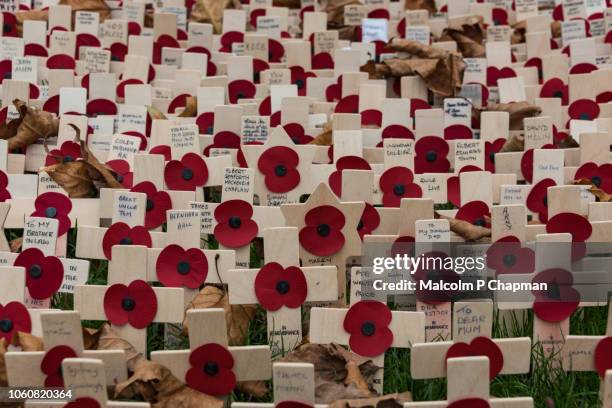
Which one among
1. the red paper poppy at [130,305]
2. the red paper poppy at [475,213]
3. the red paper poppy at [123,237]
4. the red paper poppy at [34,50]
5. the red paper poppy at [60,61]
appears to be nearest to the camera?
the red paper poppy at [130,305]

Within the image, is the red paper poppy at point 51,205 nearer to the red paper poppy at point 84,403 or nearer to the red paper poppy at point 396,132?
the red paper poppy at point 84,403

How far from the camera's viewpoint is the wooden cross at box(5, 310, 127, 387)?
7.04 feet

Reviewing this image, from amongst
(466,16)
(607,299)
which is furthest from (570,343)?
(466,16)

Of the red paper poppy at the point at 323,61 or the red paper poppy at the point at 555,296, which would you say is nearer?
the red paper poppy at the point at 555,296

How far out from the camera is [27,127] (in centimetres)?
325

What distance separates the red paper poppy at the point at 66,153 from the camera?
123 inches

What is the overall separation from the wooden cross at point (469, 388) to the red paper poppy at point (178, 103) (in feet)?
5.74

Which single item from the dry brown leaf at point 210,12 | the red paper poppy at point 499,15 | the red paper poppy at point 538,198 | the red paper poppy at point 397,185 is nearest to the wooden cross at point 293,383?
the red paper poppy at point 397,185

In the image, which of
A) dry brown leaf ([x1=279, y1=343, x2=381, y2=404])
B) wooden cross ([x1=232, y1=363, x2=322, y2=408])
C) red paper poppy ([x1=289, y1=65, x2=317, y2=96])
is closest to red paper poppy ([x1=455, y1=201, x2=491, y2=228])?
dry brown leaf ([x1=279, y1=343, x2=381, y2=404])

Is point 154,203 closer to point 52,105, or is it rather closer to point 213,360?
point 213,360

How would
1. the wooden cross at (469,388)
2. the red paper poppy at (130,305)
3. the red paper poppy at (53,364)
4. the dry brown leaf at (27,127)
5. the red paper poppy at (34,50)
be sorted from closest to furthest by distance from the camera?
the wooden cross at (469,388) → the red paper poppy at (53,364) → the red paper poppy at (130,305) → the dry brown leaf at (27,127) → the red paper poppy at (34,50)

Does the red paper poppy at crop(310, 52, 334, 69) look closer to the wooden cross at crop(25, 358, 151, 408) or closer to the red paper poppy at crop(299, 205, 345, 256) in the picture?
the red paper poppy at crop(299, 205, 345, 256)

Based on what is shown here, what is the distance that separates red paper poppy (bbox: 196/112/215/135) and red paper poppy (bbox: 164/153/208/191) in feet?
1.30

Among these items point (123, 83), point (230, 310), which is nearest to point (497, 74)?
point (123, 83)
